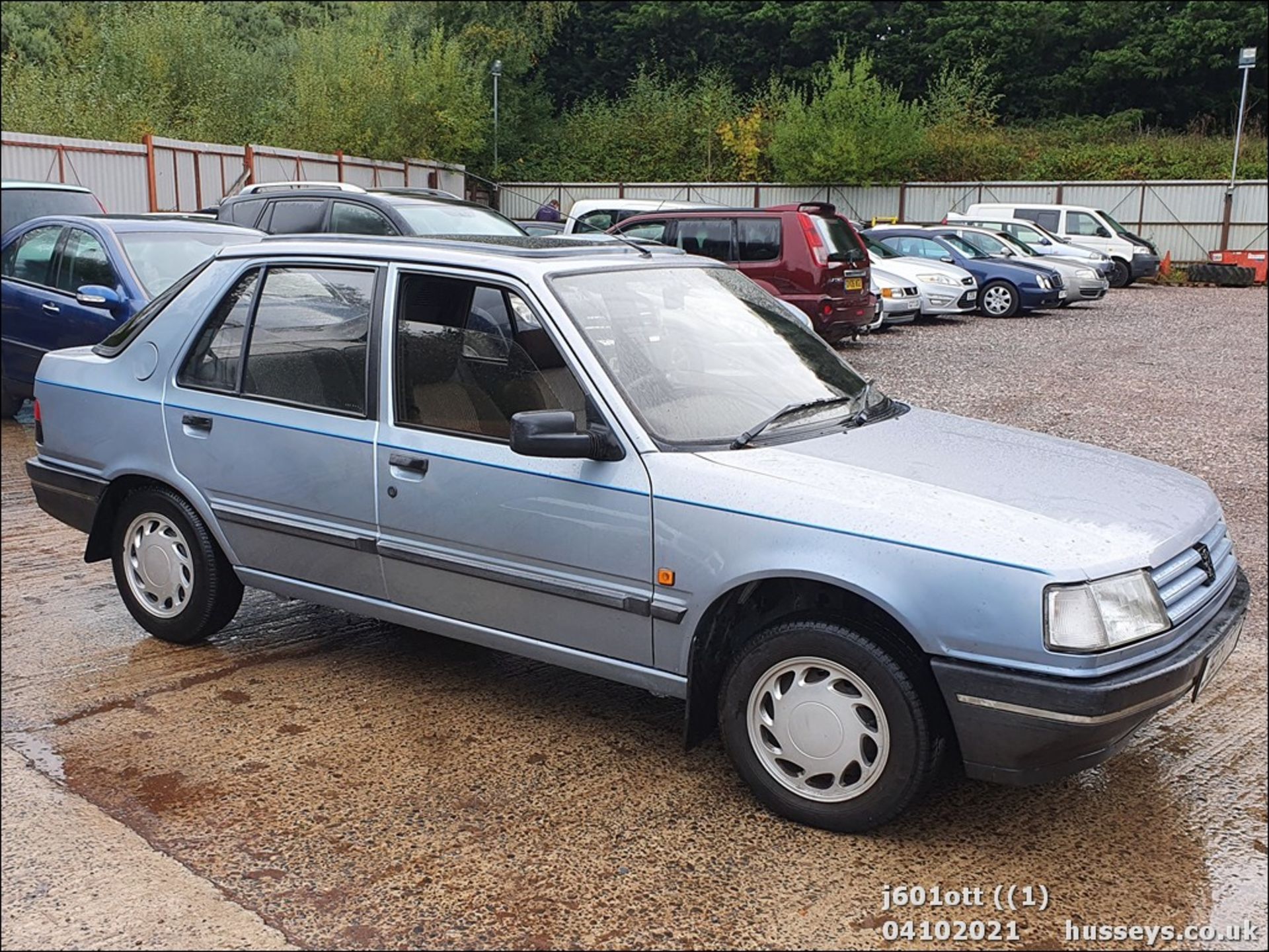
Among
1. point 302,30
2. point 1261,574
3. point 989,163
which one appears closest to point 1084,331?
point 1261,574

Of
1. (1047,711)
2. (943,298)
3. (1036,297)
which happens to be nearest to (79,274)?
(1047,711)

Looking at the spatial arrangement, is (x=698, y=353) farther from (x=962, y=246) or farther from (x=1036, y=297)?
(x=962, y=246)

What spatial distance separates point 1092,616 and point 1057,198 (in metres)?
35.5

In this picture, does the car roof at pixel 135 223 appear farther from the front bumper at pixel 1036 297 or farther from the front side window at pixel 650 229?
the front bumper at pixel 1036 297

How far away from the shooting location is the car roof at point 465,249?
14.5 feet

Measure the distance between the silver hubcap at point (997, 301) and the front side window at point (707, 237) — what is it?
7835 millimetres

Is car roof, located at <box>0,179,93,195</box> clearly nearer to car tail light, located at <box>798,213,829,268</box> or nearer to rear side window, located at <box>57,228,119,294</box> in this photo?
rear side window, located at <box>57,228,119,294</box>

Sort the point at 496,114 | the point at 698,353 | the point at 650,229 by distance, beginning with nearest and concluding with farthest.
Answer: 1. the point at 698,353
2. the point at 650,229
3. the point at 496,114

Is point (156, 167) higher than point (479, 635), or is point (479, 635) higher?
point (156, 167)

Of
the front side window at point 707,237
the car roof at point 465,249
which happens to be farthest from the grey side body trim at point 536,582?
the front side window at point 707,237

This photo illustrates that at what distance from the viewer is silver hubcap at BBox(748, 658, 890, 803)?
354 cm

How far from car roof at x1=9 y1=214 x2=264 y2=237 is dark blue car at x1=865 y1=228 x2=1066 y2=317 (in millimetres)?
13535

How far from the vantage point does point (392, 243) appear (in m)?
4.63

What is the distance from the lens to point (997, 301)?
2064cm
